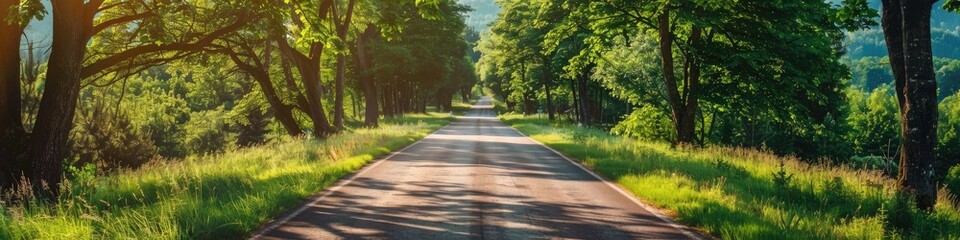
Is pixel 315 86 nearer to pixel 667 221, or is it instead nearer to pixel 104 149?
pixel 104 149

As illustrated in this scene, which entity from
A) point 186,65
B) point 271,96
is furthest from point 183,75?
point 271,96

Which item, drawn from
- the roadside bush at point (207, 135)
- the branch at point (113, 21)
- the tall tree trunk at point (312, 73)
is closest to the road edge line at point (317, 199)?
the branch at point (113, 21)

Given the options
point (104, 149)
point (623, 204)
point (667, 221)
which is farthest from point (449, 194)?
point (104, 149)

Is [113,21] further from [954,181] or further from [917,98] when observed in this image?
[954,181]

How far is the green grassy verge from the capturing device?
6.78 metres

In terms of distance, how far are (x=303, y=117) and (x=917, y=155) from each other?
33.2 m

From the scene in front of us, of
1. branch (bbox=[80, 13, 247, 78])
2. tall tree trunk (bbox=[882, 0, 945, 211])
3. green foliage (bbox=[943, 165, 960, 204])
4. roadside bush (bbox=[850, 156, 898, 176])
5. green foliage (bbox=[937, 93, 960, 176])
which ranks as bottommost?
green foliage (bbox=[943, 165, 960, 204])

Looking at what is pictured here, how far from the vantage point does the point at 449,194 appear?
10.7 m

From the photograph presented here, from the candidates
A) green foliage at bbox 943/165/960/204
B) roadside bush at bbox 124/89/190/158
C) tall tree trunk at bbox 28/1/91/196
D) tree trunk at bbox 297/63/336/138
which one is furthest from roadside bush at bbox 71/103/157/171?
green foliage at bbox 943/165/960/204

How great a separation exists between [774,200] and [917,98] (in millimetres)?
2431

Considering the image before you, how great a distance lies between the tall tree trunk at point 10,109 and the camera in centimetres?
1085

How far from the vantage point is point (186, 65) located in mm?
24047

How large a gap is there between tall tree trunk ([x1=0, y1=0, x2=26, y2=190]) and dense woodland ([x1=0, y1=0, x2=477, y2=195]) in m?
0.02

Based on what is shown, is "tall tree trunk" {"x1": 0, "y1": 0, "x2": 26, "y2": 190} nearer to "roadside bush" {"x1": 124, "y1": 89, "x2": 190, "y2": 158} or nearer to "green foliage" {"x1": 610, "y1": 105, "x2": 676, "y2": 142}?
"green foliage" {"x1": 610, "y1": 105, "x2": 676, "y2": 142}
